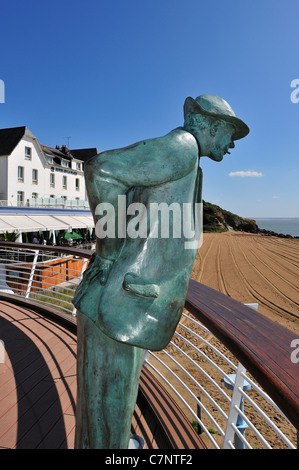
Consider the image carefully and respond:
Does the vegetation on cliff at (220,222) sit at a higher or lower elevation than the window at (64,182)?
lower

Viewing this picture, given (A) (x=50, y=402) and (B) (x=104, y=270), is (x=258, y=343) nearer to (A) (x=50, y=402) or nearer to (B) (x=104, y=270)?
(B) (x=104, y=270)

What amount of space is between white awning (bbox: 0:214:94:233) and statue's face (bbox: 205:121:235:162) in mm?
16392

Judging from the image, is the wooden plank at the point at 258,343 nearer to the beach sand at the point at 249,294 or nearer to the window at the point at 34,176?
the beach sand at the point at 249,294

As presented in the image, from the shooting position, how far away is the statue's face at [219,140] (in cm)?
128

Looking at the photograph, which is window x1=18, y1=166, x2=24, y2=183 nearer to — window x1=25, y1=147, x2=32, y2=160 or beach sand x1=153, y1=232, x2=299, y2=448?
window x1=25, y1=147, x2=32, y2=160

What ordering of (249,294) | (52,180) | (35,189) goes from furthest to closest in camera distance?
(52,180)
(35,189)
(249,294)

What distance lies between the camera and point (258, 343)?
1.24 m

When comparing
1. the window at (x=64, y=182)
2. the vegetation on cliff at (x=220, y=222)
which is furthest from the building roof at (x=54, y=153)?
the vegetation on cliff at (x=220, y=222)

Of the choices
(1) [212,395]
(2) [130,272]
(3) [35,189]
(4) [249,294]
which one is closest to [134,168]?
(2) [130,272]

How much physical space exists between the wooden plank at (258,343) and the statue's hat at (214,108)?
89 cm

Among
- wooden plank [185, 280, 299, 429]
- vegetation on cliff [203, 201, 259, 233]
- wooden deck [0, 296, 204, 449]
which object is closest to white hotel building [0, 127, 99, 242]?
wooden deck [0, 296, 204, 449]

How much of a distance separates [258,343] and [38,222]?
65.3 ft

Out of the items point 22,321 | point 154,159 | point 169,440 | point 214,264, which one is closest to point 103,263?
point 154,159

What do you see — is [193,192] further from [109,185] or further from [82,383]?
[82,383]
